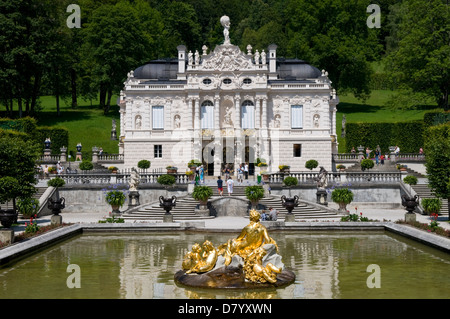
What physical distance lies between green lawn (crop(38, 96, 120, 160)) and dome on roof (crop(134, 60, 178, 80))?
8976 millimetres

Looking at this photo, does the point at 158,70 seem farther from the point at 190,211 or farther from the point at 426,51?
the point at 426,51

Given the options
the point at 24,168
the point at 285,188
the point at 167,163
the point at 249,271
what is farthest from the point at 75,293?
the point at 167,163

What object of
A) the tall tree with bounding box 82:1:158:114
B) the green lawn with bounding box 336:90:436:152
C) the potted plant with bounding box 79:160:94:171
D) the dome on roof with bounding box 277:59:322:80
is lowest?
the potted plant with bounding box 79:160:94:171

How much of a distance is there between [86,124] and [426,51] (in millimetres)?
36273

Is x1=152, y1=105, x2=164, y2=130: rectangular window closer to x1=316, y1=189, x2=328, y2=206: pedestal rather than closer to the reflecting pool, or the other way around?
x1=316, y1=189, x2=328, y2=206: pedestal

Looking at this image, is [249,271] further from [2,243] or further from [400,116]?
[400,116]

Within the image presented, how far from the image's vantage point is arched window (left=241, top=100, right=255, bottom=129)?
54.3 metres

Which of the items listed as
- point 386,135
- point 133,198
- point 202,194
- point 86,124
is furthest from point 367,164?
point 86,124

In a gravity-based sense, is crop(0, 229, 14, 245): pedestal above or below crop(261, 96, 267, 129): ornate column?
below

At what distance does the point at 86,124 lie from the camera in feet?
225

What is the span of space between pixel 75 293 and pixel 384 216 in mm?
22630

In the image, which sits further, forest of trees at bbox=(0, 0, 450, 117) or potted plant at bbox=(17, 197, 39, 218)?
forest of trees at bbox=(0, 0, 450, 117)

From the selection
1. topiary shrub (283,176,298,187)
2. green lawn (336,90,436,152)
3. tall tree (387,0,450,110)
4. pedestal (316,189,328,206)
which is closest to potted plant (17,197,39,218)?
topiary shrub (283,176,298,187)

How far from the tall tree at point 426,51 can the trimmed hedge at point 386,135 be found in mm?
5221
